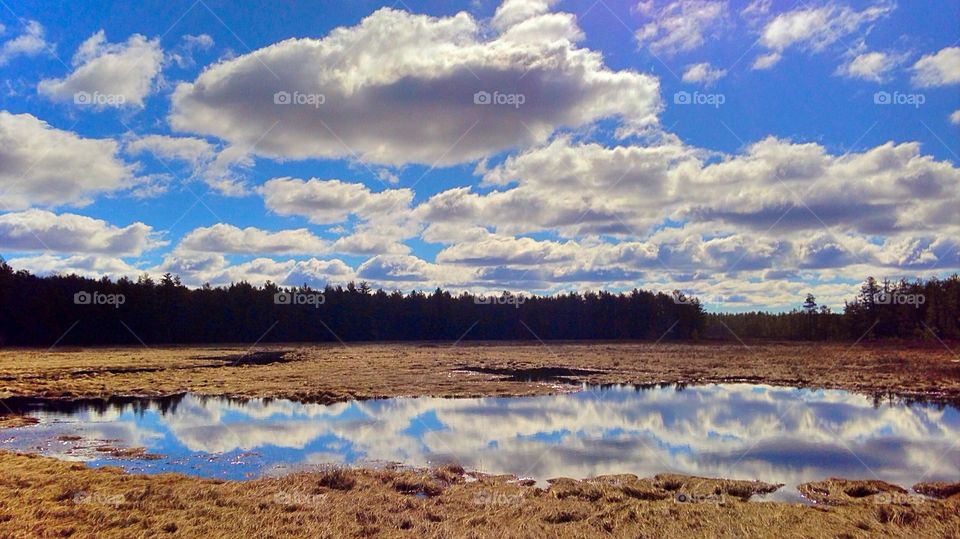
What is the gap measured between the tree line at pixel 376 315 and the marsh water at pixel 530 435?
76.4 meters

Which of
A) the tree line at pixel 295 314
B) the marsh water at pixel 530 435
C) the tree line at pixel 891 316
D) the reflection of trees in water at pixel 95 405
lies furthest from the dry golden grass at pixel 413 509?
the tree line at pixel 891 316

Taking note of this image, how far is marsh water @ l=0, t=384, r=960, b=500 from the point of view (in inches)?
675

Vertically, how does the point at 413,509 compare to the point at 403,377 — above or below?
above

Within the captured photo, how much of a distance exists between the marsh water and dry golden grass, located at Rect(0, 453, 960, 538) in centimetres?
182

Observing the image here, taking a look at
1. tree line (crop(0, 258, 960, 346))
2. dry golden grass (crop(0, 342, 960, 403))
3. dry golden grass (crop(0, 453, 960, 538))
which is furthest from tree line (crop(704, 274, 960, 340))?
dry golden grass (crop(0, 453, 960, 538))

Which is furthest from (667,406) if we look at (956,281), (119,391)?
(956,281)

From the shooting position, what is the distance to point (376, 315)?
131m

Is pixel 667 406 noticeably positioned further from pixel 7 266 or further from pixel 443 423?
pixel 7 266

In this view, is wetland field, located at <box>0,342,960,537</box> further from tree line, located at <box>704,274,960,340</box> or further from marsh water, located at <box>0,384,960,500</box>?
tree line, located at <box>704,274,960,340</box>

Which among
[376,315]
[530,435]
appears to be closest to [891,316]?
[376,315]

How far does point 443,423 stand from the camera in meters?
24.4

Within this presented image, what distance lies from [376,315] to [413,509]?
394 feet

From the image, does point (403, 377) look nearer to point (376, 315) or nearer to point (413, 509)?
point (413, 509)

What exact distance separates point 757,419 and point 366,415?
1603cm
